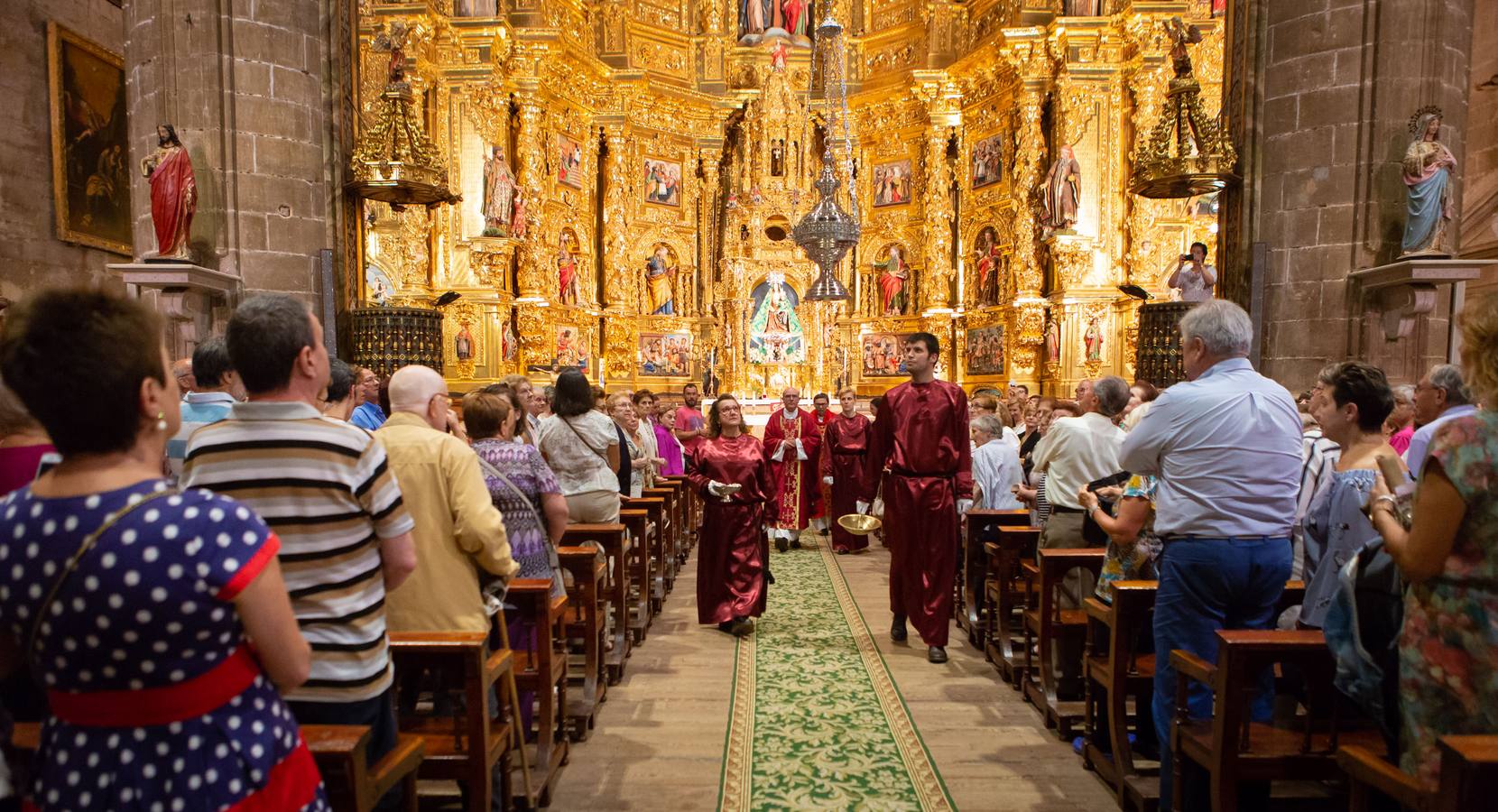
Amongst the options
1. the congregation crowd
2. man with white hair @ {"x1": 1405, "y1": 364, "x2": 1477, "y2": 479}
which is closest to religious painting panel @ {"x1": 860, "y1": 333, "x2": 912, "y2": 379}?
the congregation crowd

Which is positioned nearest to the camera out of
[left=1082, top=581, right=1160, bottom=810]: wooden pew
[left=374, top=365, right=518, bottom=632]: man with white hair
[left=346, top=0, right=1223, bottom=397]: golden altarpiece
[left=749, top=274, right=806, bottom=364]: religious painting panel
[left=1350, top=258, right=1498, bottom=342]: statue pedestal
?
[left=374, top=365, right=518, bottom=632]: man with white hair

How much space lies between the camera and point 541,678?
3846 mm

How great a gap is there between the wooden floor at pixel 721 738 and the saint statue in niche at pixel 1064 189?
10.6 meters

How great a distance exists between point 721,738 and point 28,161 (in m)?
12.3

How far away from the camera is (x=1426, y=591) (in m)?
2.04

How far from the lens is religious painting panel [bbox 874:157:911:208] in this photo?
18.8 m

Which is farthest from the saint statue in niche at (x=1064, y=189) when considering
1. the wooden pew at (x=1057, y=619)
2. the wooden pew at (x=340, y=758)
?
the wooden pew at (x=340, y=758)

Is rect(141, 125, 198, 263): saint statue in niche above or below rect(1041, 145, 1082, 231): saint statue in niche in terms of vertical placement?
below

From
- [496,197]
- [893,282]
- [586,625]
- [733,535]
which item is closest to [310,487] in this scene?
[586,625]

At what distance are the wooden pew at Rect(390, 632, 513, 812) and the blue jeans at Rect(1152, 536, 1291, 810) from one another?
2.48 metres

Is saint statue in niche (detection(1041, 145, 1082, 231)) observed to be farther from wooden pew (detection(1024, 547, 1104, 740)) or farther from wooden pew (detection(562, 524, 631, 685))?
wooden pew (detection(562, 524, 631, 685))

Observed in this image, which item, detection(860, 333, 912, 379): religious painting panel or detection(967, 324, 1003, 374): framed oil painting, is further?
detection(860, 333, 912, 379): religious painting panel

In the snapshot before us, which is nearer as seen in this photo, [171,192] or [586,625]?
[586,625]

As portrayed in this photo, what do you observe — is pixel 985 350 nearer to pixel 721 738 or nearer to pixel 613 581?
pixel 613 581
